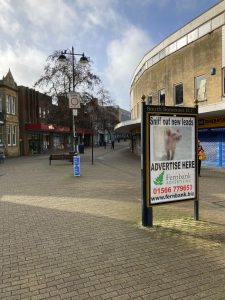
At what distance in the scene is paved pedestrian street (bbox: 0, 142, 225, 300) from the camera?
3.69m

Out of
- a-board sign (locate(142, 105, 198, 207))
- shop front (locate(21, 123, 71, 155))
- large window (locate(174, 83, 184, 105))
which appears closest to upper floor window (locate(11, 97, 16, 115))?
shop front (locate(21, 123, 71, 155))

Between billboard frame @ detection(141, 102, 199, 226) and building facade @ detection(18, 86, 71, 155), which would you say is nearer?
billboard frame @ detection(141, 102, 199, 226)

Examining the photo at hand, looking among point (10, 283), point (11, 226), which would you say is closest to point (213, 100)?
point (11, 226)

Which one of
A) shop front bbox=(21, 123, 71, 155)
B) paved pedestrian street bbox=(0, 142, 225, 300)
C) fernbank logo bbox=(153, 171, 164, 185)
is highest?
shop front bbox=(21, 123, 71, 155)

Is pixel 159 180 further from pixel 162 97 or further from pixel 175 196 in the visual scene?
pixel 162 97

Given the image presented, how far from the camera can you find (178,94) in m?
20.4

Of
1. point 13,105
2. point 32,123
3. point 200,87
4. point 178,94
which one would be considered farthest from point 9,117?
point 200,87

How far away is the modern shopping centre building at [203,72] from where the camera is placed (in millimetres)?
16312

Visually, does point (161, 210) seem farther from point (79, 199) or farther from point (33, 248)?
point (33, 248)

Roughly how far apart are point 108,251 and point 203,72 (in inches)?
595

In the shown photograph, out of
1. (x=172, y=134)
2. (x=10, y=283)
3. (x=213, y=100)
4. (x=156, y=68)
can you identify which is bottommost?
(x=10, y=283)

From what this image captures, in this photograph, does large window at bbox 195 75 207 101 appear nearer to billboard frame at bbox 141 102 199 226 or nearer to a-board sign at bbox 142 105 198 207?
a-board sign at bbox 142 105 198 207

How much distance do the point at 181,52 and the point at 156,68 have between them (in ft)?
12.6

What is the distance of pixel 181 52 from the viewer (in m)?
19.5
